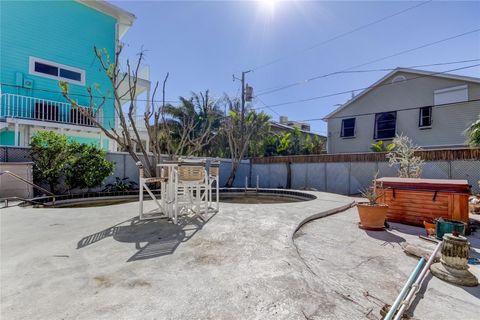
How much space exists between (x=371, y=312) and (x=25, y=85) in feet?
45.7

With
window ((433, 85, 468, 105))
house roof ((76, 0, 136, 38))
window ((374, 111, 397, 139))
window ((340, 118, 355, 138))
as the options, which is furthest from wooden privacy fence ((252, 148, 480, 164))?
house roof ((76, 0, 136, 38))

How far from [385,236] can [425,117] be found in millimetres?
12323

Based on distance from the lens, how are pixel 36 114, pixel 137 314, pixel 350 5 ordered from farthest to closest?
pixel 36 114, pixel 350 5, pixel 137 314

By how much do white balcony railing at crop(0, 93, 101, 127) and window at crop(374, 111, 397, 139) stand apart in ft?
52.7

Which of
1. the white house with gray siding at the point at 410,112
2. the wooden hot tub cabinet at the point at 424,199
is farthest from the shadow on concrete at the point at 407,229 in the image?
the white house with gray siding at the point at 410,112

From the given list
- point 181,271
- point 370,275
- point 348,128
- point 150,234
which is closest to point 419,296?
point 370,275

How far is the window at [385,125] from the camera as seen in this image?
1434 centimetres

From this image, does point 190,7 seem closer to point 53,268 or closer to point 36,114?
point 36,114

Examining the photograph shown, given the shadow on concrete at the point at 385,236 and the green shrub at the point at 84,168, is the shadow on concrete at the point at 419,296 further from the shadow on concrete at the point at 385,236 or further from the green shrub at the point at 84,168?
the green shrub at the point at 84,168

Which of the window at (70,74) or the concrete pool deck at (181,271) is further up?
the window at (70,74)

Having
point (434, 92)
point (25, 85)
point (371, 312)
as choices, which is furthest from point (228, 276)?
point (434, 92)

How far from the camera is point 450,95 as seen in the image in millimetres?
12453

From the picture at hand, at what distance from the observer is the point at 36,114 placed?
33.1 ft

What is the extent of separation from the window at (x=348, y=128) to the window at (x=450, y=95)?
14.5 ft
